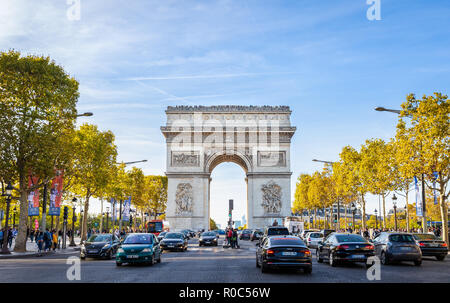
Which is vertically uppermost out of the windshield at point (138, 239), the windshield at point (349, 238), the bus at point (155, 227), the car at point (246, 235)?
the windshield at point (349, 238)

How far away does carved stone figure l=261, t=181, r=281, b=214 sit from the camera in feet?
219

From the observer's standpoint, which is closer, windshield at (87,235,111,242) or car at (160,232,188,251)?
windshield at (87,235,111,242)

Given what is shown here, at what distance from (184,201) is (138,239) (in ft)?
149

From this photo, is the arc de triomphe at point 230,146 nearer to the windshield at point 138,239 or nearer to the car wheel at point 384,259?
the windshield at point 138,239

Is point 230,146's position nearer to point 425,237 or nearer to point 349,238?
point 425,237

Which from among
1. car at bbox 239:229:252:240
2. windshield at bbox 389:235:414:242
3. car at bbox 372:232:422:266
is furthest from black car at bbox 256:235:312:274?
car at bbox 239:229:252:240

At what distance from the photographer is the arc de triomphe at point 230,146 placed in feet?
222

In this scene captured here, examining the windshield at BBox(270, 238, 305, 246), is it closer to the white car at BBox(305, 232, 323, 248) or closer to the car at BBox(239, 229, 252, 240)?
the white car at BBox(305, 232, 323, 248)

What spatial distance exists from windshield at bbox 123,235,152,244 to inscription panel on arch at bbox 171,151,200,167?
1854 inches

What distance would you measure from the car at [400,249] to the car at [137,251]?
10522mm

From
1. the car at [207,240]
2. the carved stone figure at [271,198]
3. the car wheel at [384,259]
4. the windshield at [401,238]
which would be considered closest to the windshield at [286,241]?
the car wheel at [384,259]

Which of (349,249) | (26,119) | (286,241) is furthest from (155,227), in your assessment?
(286,241)
